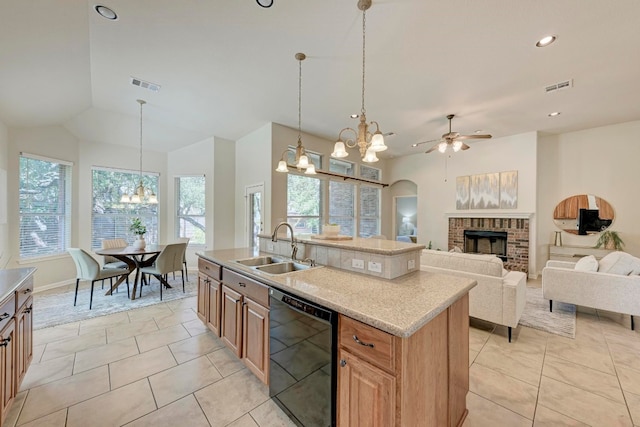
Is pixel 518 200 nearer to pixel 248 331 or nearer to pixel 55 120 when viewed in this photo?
pixel 248 331

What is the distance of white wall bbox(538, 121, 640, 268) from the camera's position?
496 centimetres

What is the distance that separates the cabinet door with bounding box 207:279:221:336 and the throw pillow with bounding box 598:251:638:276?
4725mm

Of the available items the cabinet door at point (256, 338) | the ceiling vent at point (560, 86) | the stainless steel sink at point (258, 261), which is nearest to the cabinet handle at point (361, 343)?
the cabinet door at point (256, 338)

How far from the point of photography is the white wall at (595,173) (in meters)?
4.96

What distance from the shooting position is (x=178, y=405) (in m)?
1.90

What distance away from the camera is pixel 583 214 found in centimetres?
536

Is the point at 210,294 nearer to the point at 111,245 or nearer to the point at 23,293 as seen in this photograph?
the point at 23,293

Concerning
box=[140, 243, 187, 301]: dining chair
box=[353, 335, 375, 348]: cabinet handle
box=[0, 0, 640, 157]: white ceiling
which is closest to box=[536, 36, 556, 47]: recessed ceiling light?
box=[0, 0, 640, 157]: white ceiling

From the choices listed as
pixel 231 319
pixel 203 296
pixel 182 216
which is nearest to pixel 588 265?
pixel 231 319

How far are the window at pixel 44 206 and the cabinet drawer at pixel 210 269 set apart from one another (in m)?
3.86

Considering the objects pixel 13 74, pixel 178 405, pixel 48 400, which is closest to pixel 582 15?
pixel 178 405

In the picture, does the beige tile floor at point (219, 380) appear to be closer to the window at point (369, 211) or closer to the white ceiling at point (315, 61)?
the white ceiling at point (315, 61)

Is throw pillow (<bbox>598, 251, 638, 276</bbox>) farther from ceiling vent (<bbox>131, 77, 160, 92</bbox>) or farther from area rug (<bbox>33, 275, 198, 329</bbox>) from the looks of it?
ceiling vent (<bbox>131, 77, 160, 92</bbox>)

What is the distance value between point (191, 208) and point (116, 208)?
1.49m
